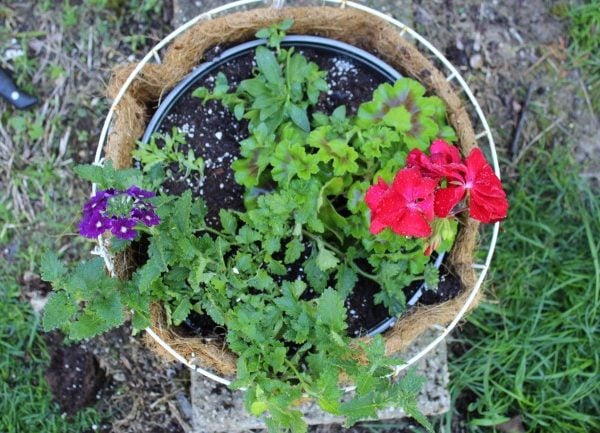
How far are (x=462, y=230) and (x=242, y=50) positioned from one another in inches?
31.3

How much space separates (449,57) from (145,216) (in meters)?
1.43

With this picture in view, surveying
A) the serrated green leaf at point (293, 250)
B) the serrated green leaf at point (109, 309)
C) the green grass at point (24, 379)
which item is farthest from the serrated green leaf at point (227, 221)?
the green grass at point (24, 379)

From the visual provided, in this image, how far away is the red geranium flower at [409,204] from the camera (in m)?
1.53

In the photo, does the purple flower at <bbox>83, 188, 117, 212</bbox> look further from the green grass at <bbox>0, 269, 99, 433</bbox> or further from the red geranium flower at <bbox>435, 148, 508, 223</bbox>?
the green grass at <bbox>0, 269, 99, 433</bbox>

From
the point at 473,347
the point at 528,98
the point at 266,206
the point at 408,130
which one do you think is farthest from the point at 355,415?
the point at 528,98

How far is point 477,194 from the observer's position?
60.7 inches

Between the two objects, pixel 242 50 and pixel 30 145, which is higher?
pixel 242 50

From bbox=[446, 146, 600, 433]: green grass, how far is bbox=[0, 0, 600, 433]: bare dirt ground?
20 centimetres

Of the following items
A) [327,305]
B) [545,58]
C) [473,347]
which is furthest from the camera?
[545,58]

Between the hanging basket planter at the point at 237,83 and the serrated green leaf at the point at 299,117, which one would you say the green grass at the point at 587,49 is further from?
the serrated green leaf at the point at 299,117

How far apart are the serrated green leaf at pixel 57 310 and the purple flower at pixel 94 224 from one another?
0.16 m

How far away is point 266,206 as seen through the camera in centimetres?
179

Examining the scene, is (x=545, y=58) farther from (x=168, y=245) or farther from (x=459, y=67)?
(x=168, y=245)

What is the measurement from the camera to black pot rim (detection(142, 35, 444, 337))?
1.97m
